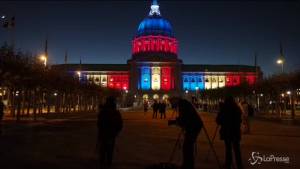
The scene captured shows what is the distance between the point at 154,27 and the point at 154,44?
878 cm

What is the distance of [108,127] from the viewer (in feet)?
40.1

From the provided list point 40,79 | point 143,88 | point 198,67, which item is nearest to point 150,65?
point 143,88

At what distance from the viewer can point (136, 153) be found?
611 inches

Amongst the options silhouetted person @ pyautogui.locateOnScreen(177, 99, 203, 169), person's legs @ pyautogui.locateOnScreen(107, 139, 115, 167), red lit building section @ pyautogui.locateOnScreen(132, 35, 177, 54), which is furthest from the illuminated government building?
silhouetted person @ pyautogui.locateOnScreen(177, 99, 203, 169)

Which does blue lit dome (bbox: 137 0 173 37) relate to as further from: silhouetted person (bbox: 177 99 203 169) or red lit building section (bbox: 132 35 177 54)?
silhouetted person (bbox: 177 99 203 169)

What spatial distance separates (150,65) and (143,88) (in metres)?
10.7

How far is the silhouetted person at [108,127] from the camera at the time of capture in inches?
482

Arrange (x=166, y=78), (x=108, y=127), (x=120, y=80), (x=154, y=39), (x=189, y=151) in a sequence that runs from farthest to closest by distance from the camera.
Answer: (x=154, y=39), (x=120, y=80), (x=166, y=78), (x=108, y=127), (x=189, y=151)

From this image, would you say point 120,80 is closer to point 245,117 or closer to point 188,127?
point 245,117

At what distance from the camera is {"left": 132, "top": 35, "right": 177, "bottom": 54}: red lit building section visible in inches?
6905

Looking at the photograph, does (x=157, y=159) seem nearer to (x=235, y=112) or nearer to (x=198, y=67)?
(x=235, y=112)

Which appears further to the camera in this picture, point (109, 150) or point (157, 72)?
point (157, 72)

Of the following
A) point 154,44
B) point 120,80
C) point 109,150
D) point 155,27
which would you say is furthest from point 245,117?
point 155,27

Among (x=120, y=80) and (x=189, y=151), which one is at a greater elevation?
(x=120, y=80)
